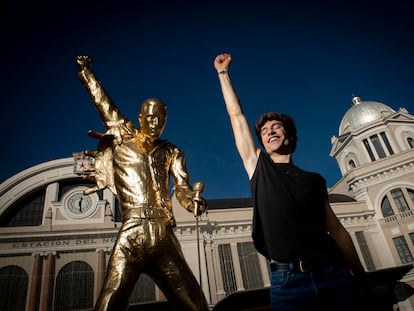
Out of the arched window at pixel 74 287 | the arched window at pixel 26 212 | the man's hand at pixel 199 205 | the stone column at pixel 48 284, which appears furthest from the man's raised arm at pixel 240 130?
the arched window at pixel 26 212

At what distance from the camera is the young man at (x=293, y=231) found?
1.48 metres

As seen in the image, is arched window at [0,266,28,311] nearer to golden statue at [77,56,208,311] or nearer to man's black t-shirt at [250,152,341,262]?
golden statue at [77,56,208,311]

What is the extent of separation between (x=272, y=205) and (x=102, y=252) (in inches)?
617

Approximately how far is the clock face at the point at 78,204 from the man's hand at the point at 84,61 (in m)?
15.0

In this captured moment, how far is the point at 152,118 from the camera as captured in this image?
3096 millimetres

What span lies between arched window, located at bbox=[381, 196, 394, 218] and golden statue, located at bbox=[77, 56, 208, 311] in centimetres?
2252

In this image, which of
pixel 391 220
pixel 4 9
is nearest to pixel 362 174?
pixel 391 220

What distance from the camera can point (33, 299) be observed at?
13203 mm

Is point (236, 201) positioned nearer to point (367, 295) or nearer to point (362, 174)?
point (362, 174)

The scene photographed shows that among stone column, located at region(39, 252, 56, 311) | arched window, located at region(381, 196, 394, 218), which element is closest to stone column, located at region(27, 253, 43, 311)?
stone column, located at region(39, 252, 56, 311)

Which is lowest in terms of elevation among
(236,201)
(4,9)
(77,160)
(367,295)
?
(367,295)

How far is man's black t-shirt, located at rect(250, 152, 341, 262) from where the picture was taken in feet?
5.13

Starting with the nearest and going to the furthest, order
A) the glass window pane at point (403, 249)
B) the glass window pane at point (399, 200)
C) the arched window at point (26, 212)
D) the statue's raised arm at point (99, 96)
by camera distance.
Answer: the statue's raised arm at point (99, 96)
the arched window at point (26, 212)
the glass window pane at point (403, 249)
the glass window pane at point (399, 200)

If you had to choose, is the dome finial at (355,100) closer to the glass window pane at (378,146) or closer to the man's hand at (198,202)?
the glass window pane at (378,146)
